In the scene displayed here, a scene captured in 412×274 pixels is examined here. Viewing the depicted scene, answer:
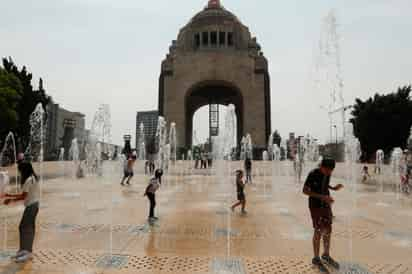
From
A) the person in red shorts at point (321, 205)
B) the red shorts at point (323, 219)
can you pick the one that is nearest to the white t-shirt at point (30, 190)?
the person in red shorts at point (321, 205)

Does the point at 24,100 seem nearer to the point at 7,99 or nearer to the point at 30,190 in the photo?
the point at 7,99

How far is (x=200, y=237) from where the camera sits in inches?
237

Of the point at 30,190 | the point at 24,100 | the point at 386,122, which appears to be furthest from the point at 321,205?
the point at 386,122

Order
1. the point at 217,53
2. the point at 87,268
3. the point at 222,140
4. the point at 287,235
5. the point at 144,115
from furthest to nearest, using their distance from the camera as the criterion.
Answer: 1. the point at 144,115
2. the point at 217,53
3. the point at 222,140
4. the point at 287,235
5. the point at 87,268

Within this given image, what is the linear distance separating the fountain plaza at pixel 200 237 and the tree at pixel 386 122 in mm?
32950

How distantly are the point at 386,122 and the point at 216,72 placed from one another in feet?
71.4

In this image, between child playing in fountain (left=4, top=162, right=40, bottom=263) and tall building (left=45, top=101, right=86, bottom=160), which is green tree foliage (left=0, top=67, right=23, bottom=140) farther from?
tall building (left=45, top=101, right=86, bottom=160)

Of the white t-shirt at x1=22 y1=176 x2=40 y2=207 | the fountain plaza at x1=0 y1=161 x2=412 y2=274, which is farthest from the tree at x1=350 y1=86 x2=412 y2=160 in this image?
the white t-shirt at x1=22 y1=176 x2=40 y2=207

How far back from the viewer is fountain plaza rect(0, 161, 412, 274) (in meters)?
4.53

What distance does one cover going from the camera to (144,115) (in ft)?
352

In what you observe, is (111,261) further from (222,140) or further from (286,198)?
(222,140)

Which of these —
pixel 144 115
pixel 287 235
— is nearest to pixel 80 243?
pixel 287 235

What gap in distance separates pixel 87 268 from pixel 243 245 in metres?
2.52

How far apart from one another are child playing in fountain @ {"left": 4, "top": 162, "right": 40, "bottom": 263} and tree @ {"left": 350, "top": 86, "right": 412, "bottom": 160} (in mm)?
41894
